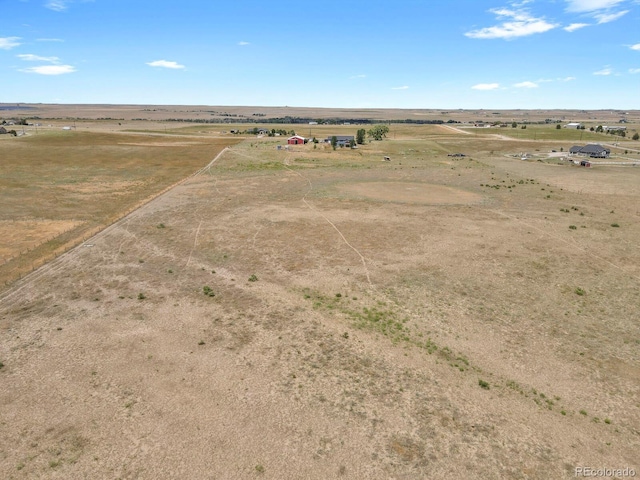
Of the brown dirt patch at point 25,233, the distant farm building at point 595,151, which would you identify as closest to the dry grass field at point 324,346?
the brown dirt patch at point 25,233

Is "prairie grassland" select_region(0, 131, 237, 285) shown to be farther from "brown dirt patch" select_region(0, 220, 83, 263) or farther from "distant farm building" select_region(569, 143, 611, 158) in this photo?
"distant farm building" select_region(569, 143, 611, 158)

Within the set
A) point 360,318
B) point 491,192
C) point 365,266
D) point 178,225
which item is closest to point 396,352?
point 360,318

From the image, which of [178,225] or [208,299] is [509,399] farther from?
[178,225]

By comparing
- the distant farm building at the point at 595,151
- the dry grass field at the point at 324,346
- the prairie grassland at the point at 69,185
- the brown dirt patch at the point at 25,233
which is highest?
the distant farm building at the point at 595,151

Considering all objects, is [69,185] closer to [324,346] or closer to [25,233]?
[25,233]

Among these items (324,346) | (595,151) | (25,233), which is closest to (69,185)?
(25,233)

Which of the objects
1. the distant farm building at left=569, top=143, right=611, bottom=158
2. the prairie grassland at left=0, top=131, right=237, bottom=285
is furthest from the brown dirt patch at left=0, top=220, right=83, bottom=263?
the distant farm building at left=569, top=143, right=611, bottom=158

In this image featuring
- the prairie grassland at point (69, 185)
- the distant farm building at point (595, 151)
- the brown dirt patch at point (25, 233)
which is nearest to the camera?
the brown dirt patch at point (25, 233)

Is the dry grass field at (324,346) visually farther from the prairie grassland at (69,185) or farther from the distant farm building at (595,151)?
the distant farm building at (595,151)
